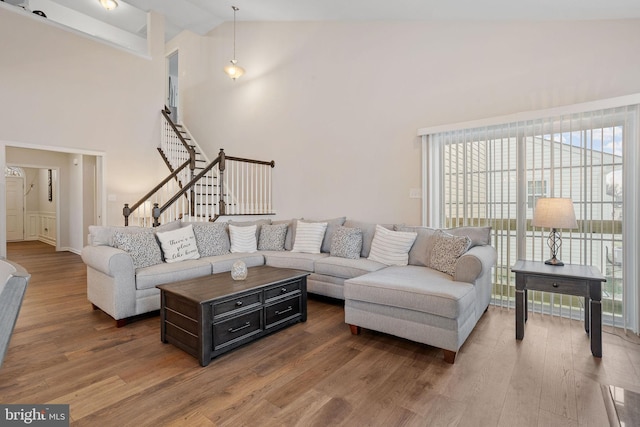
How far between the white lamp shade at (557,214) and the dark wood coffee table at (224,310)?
7.29 ft

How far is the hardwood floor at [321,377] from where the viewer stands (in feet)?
5.62

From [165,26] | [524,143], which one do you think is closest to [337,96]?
[524,143]

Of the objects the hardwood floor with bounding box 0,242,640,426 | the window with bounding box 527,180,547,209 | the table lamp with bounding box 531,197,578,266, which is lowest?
the hardwood floor with bounding box 0,242,640,426

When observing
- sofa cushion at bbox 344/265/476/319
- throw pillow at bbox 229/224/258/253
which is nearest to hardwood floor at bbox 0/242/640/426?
sofa cushion at bbox 344/265/476/319

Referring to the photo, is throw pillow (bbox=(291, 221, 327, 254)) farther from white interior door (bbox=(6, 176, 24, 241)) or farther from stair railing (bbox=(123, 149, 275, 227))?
white interior door (bbox=(6, 176, 24, 241))

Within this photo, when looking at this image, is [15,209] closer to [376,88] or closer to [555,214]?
[376,88]

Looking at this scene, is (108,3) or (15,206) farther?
(15,206)

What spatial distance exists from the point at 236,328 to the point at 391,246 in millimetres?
1913

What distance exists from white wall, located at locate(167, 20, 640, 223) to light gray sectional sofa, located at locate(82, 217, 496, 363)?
0.79 meters

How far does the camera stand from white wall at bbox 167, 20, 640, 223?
3.19 metres

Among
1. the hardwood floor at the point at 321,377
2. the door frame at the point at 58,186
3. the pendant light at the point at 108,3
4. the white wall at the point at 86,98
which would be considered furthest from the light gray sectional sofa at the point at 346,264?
the pendant light at the point at 108,3

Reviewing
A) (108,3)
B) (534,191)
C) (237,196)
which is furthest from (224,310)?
(108,3)

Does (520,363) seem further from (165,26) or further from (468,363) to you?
(165,26)

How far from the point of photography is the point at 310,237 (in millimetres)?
4305
